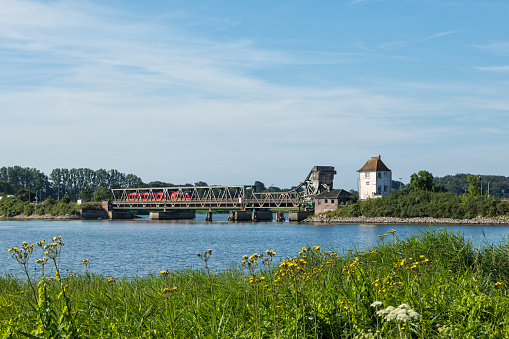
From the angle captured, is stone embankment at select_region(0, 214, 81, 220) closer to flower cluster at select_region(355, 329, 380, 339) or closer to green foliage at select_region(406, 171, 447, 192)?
green foliage at select_region(406, 171, 447, 192)

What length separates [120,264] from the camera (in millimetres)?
38156

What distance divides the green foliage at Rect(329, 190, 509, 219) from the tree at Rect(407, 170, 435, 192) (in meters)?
5.44

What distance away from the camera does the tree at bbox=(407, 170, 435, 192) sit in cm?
12577

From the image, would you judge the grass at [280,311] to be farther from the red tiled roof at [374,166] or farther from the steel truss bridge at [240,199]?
the steel truss bridge at [240,199]

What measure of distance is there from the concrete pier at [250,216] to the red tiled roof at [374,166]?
29762mm

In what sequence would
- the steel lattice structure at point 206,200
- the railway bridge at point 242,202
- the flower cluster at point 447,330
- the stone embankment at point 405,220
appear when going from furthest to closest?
1. the steel lattice structure at point 206,200
2. the railway bridge at point 242,202
3. the stone embankment at point 405,220
4. the flower cluster at point 447,330

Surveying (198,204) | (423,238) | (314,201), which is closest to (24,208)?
(198,204)

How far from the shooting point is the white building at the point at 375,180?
129m

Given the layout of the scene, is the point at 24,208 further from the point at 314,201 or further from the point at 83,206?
the point at 314,201

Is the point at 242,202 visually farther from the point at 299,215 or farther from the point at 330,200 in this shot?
the point at 330,200

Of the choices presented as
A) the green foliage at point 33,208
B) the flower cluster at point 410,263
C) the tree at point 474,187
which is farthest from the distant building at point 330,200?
the flower cluster at point 410,263

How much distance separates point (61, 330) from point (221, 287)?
4490mm

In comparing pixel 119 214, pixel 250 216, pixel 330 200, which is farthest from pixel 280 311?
pixel 119 214

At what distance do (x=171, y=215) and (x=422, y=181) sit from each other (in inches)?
2961
